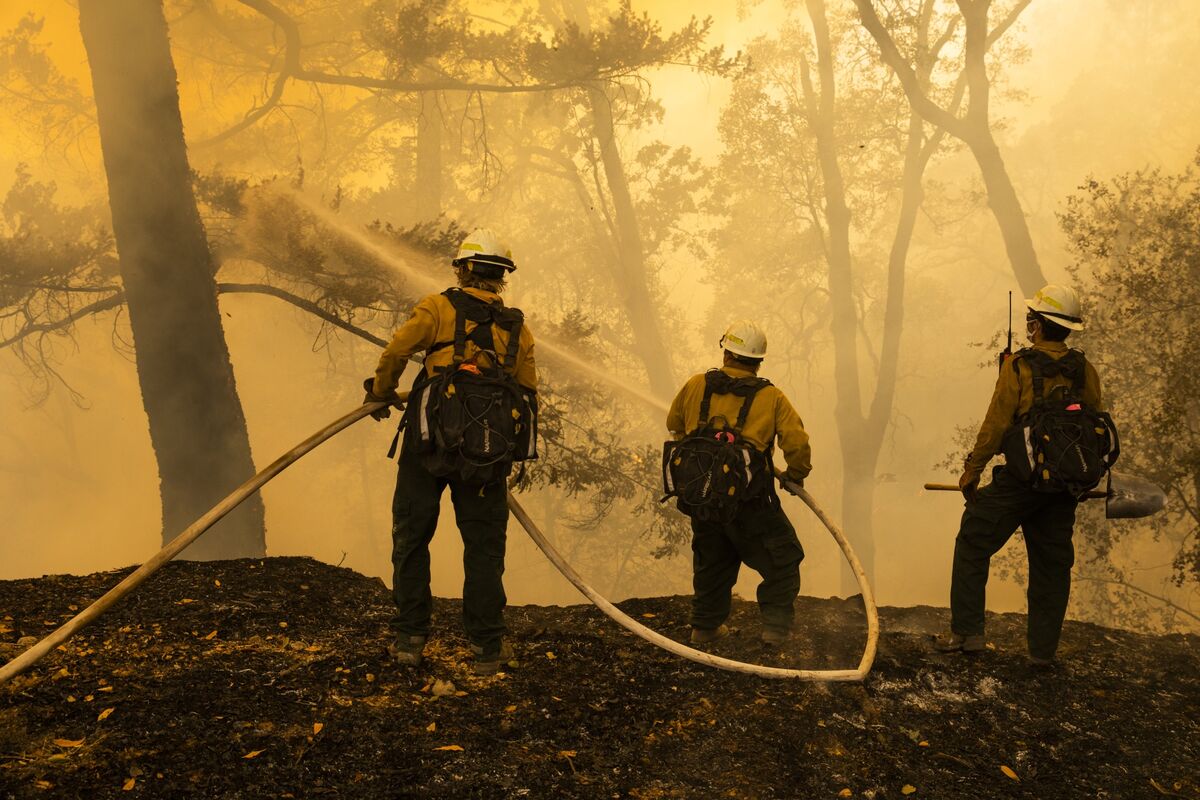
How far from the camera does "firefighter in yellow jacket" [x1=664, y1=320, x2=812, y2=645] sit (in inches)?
202

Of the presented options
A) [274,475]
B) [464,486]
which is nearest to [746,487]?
[464,486]

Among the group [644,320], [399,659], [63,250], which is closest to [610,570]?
[644,320]

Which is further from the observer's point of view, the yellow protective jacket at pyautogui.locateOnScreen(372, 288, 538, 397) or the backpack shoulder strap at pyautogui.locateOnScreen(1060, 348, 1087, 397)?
the backpack shoulder strap at pyautogui.locateOnScreen(1060, 348, 1087, 397)

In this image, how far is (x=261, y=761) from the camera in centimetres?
353

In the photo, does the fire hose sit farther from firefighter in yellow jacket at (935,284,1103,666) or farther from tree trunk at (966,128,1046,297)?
tree trunk at (966,128,1046,297)

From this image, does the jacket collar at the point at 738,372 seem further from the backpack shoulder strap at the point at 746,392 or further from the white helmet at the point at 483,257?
the white helmet at the point at 483,257

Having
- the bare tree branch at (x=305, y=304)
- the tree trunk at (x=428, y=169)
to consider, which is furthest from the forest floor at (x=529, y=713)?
the tree trunk at (x=428, y=169)

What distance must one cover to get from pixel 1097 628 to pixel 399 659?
486 cm

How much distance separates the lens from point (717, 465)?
16.3 feet

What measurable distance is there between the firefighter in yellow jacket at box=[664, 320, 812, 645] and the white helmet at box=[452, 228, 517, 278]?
1.31 m

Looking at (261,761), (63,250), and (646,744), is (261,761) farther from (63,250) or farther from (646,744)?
(63,250)

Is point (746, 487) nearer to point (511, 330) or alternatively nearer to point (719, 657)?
point (719, 657)

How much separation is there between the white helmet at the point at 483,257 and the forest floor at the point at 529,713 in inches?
79.4

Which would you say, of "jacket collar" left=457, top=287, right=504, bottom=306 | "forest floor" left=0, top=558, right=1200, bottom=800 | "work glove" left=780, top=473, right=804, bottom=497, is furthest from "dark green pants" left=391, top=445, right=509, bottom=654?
"work glove" left=780, top=473, right=804, bottom=497
